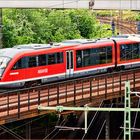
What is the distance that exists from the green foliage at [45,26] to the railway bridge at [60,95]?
1733 centimetres

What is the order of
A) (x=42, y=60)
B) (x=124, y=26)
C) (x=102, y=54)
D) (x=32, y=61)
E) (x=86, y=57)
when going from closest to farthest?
(x=32, y=61) < (x=42, y=60) < (x=86, y=57) < (x=102, y=54) < (x=124, y=26)

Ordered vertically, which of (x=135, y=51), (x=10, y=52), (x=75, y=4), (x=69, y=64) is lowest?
(x=69, y=64)

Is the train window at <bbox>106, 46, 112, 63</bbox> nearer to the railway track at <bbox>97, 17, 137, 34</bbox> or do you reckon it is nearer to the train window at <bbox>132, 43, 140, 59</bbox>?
the train window at <bbox>132, 43, 140, 59</bbox>

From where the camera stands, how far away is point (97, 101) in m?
22.0

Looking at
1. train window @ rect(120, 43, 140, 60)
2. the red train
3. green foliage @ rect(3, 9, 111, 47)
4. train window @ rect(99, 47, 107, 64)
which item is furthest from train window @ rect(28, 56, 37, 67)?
green foliage @ rect(3, 9, 111, 47)

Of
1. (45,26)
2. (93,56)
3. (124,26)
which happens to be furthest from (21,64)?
(124,26)

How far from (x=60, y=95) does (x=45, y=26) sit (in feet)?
76.9

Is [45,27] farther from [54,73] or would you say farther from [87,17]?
[54,73]

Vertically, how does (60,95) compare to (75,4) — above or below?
below

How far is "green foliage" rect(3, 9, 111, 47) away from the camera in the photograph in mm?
40906

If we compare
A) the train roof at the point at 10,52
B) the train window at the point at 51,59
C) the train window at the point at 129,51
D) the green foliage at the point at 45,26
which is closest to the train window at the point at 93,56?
the train window at the point at 129,51

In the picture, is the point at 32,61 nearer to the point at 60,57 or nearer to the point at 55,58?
the point at 55,58

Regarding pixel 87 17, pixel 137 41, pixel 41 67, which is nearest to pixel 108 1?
pixel 137 41

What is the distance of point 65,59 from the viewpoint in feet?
80.3
